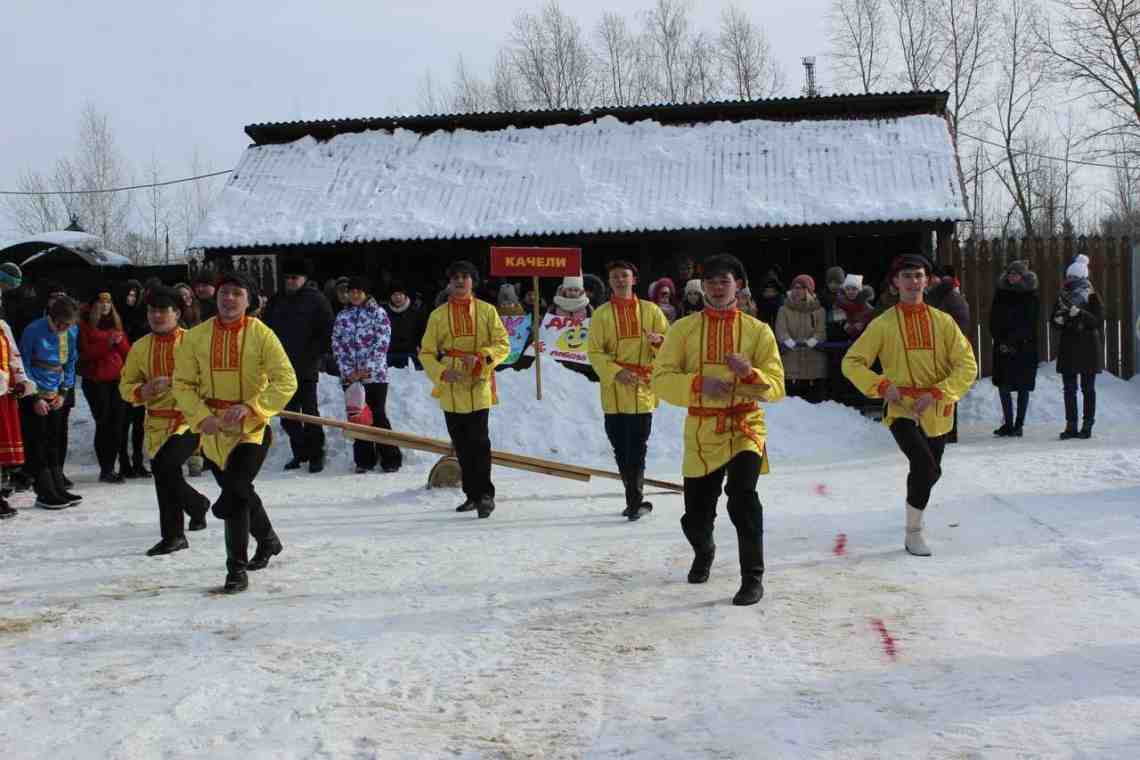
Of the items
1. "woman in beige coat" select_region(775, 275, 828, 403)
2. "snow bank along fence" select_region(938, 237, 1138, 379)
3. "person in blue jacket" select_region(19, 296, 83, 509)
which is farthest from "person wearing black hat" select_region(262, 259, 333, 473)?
"snow bank along fence" select_region(938, 237, 1138, 379)

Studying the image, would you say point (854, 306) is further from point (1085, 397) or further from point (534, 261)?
point (534, 261)

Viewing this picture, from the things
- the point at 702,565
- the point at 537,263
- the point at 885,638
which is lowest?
the point at 885,638

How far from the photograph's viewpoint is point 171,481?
7.18 m

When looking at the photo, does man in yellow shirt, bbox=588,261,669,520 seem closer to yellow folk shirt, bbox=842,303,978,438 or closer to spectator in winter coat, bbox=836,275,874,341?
yellow folk shirt, bbox=842,303,978,438

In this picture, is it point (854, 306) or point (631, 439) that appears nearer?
point (631, 439)

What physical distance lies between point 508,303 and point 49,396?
6.45 meters

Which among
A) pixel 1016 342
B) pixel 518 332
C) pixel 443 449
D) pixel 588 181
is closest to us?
pixel 443 449

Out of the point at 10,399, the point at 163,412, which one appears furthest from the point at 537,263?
the point at 163,412

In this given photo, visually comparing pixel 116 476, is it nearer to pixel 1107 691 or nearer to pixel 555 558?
pixel 555 558

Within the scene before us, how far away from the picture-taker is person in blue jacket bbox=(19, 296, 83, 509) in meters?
9.31

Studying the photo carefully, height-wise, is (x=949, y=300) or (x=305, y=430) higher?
(x=949, y=300)

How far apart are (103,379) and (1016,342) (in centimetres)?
931

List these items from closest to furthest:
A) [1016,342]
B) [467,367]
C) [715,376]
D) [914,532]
→ [715,376] → [914,532] → [467,367] → [1016,342]

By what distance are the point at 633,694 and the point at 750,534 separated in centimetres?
159
